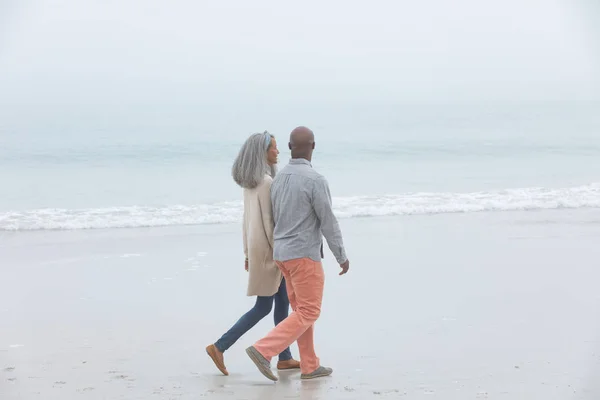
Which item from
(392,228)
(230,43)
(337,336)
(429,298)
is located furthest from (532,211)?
(230,43)

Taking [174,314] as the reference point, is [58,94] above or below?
above

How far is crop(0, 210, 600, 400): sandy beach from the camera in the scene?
4156mm

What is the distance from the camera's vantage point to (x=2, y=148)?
95.2 ft

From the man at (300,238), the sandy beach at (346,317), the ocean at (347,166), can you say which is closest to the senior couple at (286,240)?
the man at (300,238)

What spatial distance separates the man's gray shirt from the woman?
0.13 metres

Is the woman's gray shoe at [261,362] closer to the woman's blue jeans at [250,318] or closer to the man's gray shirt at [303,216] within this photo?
the woman's blue jeans at [250,318]

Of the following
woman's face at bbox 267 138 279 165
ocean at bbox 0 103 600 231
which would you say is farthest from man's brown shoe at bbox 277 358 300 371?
ocean at bbox 0 103 600 231

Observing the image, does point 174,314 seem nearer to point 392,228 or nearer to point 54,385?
point 54,385

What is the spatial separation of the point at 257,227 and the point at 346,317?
1662 mm

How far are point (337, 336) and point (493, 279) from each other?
88.8 inches

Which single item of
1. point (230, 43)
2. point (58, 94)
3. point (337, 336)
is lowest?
point (337, 336)

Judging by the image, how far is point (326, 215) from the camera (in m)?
4.09

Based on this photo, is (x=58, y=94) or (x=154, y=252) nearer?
(x=154, y=252)

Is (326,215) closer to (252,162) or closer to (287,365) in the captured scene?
(252,162)
